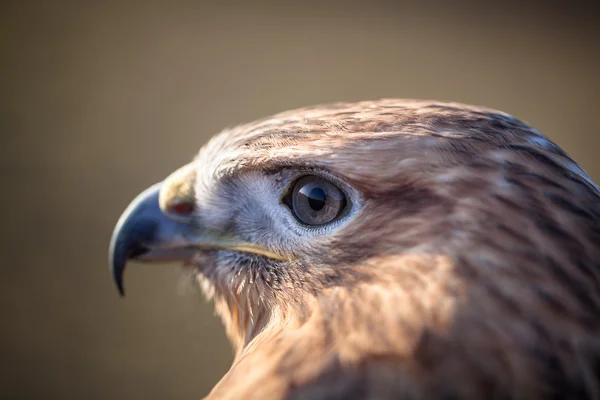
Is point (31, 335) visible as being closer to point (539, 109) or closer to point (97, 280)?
point (97, 280)

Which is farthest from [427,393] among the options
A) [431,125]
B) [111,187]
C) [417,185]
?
[111,187]

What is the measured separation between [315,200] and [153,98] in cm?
263

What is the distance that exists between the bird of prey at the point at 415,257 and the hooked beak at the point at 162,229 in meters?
0.17

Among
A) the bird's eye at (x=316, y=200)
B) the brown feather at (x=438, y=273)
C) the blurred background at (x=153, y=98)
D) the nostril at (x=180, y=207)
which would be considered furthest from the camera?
the blurred background at (x=153, y=98)

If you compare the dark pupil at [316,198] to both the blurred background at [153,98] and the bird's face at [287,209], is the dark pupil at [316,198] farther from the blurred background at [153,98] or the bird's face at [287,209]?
the blurred background at [153,98]

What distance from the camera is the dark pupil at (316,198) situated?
875 millimetres

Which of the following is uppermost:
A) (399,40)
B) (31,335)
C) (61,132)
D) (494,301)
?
(399,40)

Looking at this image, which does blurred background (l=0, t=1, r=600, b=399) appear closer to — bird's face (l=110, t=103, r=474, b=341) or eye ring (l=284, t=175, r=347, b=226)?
bird's face (l=110, t=103, r=474, b=341)

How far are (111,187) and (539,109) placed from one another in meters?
2.76

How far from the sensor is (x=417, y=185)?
2.57ft

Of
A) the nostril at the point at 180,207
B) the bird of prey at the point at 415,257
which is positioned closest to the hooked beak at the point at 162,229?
the nostril at the point at 180,207

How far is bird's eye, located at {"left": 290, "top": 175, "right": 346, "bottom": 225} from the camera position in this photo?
86 cm

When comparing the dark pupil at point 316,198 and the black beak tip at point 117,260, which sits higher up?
the dark pupil at point 316,198

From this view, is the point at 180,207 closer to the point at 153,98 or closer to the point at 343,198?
the point at 343,198
